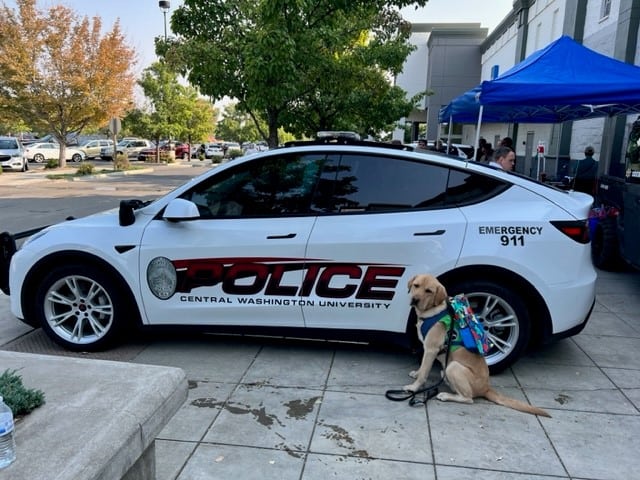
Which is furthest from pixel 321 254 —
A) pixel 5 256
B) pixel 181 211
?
pixel 5 256

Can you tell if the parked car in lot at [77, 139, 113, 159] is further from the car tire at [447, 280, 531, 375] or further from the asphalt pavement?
the car tire at [447, 280, 531, 375]

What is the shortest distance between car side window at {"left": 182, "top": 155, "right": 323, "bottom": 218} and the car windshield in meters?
26.1

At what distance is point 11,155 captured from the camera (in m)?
25.6

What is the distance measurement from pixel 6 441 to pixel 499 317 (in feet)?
10.6

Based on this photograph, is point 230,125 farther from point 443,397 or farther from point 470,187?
point 443,397

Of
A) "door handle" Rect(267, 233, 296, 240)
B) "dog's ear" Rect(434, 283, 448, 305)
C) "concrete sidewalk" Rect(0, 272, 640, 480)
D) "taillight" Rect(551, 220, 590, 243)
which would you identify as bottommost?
"concrete sidewalk" Rect(0, 272, 640, 480)

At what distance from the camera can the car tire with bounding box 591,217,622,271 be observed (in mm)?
7398

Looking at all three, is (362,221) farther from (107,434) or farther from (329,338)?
(107,434)

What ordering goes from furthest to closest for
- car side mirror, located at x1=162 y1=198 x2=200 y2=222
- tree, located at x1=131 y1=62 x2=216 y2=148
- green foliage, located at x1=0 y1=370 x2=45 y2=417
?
1. tree, located at x1=131 y1=62 x2=216 y2=148
2. car side mirror, located at x1=162 y1=198 x2=200 y2=222
3. green foliage, located at x1=0 y1=370 x2=45 y2=417

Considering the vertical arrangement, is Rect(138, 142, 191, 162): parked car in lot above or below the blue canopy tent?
below

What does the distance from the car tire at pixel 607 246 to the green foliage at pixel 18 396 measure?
23.3ft

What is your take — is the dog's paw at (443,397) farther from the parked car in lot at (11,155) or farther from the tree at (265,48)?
the parked car in lot at (11,155)

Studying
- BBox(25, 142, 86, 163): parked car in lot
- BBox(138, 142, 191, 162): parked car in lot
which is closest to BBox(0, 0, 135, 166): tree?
BBox(25, 142, 86, 163): parked car in lot

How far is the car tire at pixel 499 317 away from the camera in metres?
3.82
